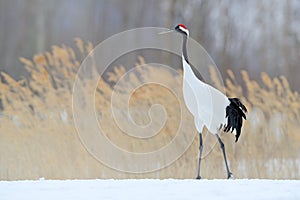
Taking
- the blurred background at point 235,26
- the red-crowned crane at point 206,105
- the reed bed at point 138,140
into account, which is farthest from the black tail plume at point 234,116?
the blurred background at point 235,26

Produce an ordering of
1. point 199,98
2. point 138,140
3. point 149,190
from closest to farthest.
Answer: point 149,190 → point 199,98 → point 138,140

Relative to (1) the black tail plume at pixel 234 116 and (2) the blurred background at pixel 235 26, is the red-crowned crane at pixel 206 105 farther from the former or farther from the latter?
(2) the blurred background at pixel 235 26

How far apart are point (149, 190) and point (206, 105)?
77cm

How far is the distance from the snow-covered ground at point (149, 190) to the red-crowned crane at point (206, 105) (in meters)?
0.56

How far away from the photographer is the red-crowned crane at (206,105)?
190 cm

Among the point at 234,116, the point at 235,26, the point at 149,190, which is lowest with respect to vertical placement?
the point at 149,190

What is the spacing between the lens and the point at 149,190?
47.7 inches

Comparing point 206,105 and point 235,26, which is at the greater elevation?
point 235,26

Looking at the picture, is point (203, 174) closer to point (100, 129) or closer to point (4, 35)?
point (100, 129)

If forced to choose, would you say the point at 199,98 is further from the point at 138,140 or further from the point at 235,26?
the point at 235,26

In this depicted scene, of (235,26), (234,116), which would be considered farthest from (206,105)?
(235,26)

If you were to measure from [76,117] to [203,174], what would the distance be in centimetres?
96

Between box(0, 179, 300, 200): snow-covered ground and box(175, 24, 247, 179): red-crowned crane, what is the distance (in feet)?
1.84

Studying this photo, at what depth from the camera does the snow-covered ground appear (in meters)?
1.14
